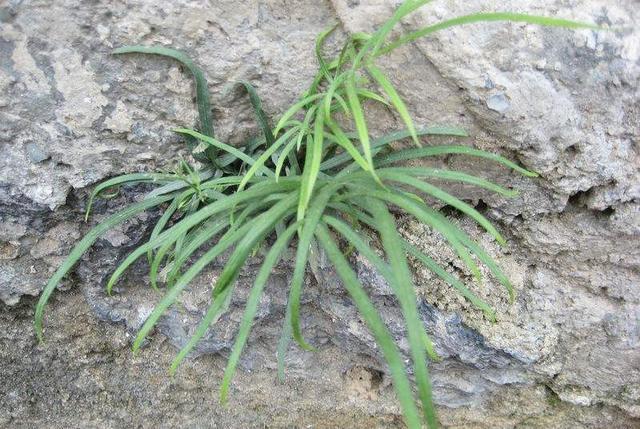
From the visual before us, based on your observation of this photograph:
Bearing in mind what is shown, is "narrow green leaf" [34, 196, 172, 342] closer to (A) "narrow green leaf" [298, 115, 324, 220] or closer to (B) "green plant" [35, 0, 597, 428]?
(B) "green plant" [35, 0, 597, 428]

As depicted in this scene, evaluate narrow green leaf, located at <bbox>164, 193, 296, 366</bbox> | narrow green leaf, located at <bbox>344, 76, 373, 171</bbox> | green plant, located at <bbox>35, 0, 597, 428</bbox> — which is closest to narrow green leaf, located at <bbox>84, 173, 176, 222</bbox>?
green plant, located at <bbox>35, 0, 597, 428</bbox>

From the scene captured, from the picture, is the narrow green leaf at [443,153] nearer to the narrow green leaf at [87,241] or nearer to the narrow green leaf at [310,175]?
the narrow green leaf at [310,175]

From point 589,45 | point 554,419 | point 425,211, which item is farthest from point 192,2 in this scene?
point 554,419

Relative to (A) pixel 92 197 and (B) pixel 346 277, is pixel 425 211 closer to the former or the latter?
(B) pixel 346 277

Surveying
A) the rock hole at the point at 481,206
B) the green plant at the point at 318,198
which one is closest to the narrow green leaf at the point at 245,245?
the green plant at the point at 318,198

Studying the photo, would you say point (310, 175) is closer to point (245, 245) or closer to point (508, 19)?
point (245, 245)

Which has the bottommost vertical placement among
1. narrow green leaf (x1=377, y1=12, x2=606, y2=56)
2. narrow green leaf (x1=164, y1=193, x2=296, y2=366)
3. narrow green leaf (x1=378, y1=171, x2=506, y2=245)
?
narrow green leaf (x1=164, y1=193, x2=296, y2=366)
